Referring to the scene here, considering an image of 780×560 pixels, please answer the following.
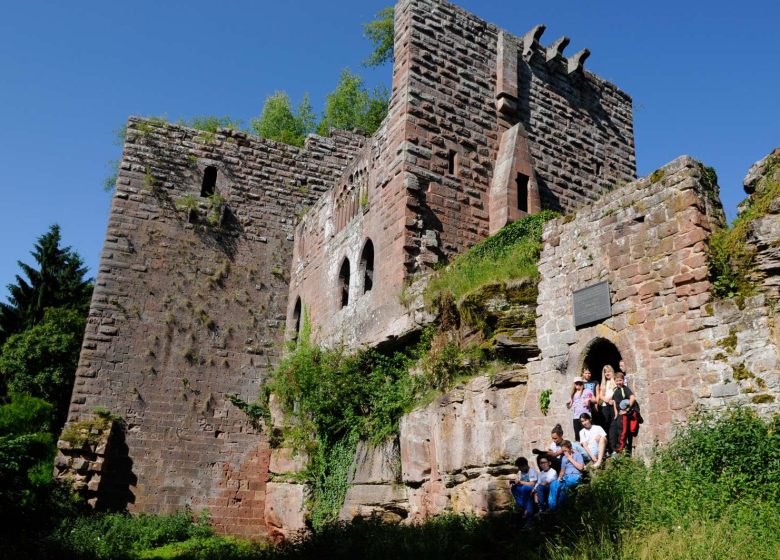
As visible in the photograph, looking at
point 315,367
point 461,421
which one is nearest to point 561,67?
point 315,367

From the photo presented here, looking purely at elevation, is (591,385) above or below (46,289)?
below

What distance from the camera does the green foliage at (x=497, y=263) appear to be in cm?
1026

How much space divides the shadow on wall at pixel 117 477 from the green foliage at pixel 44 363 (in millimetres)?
9919

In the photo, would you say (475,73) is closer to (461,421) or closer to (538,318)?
(538,318)

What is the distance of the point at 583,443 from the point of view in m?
8.12

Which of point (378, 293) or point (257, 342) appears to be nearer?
point (378, 293)

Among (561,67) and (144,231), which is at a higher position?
(561,67)

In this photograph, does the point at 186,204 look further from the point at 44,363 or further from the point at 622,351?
the point at 622,351

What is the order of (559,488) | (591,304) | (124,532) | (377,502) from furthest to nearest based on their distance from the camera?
(124,532), (377,502), (591,304), (559,488)

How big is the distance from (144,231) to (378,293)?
25.6 ft

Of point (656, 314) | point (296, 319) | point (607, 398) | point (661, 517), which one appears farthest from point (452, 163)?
point (661, 517)

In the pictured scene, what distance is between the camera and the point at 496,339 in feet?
32.3

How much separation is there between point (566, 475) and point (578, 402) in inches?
37.9

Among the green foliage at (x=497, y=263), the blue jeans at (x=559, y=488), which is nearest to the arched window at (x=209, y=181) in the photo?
the green foliage at (x=497, y=263)
